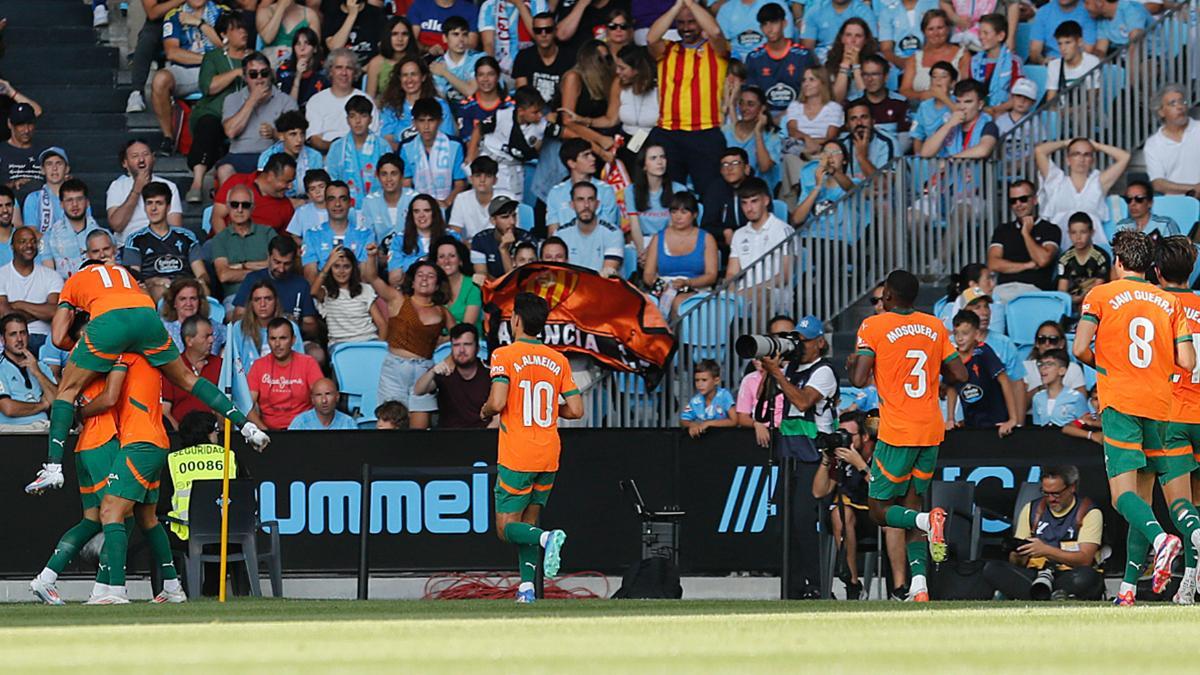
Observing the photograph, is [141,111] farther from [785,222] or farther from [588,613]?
[588,613]

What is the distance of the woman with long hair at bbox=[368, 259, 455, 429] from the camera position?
17797 millimetres

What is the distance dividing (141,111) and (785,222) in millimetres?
7430

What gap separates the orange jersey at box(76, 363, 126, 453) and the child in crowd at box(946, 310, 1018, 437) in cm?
677

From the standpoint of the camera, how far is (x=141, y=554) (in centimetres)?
1725

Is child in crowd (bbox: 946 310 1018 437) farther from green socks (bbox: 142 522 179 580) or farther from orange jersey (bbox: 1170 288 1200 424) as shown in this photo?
green socks (bbox: 142 522 179 580)

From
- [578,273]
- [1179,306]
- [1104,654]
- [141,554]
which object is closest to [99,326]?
[141,554]

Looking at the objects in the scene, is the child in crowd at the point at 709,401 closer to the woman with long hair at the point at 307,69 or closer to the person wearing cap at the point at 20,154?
the woman with long hair at the point at 307,69

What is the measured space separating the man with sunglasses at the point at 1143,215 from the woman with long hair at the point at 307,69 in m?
7.98

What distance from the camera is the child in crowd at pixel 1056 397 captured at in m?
17.3

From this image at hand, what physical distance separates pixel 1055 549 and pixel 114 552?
662cm


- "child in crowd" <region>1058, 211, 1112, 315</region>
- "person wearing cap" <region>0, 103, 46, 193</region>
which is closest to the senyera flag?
"child in crowd" <region>1058, 211, 1112, 315</region>

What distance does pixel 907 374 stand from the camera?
554 inches

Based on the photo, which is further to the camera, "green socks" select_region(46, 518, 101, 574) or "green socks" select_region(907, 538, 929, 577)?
"green socks" select_region(46, 518, 101, 574)

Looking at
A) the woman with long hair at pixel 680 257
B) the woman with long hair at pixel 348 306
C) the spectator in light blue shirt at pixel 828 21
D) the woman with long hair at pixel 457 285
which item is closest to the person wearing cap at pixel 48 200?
the woman with long hair at pixel 348 306
